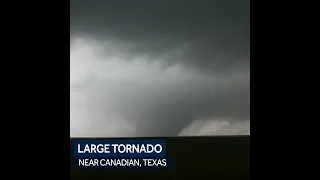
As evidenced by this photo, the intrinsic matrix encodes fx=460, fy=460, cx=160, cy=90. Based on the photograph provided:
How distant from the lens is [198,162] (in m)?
3.27

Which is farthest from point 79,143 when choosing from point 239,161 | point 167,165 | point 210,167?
point 239,161

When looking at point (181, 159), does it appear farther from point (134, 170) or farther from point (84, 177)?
point (84, 177)

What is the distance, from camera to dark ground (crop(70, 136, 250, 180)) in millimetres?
3262

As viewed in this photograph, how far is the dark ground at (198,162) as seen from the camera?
3.26 metres

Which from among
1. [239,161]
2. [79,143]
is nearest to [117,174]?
[79,143]

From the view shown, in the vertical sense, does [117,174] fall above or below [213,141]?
below

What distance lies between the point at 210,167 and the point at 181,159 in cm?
21

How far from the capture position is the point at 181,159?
129 inches

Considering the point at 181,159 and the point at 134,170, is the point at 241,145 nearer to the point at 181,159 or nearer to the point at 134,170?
the point at 181,159

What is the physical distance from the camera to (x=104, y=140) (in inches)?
128

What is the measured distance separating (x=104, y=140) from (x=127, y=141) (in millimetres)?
163

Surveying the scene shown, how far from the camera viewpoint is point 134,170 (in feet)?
10.8

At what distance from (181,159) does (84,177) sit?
Answer: 0.71m

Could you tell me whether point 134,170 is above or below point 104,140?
below
